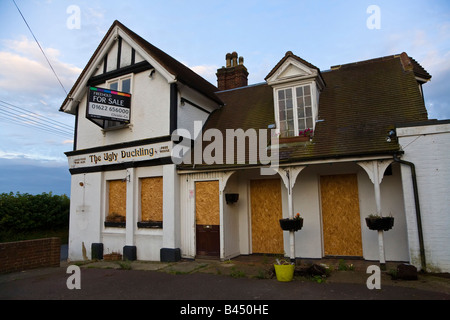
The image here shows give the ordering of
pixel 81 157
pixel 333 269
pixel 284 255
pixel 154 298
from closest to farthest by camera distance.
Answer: pixel 154 298 < pixel 333 269 < pixel 284 255 < pixel 81 157

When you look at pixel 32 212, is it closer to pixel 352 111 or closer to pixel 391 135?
pixel 352 111

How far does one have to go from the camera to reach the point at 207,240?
10.1m

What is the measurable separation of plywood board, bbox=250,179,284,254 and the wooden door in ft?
4.98

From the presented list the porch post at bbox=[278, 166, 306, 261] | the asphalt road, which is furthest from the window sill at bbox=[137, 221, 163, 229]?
the porch post at bbox=[278, 166, 306, 261]

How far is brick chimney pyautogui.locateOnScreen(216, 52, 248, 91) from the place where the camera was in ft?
53.9

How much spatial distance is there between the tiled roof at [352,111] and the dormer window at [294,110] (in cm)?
48

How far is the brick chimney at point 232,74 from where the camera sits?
53.9 feet

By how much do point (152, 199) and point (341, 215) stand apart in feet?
20.8

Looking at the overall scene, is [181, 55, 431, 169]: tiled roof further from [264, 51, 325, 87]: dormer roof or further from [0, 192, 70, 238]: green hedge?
[0, 192, 70, 238]: green hedge

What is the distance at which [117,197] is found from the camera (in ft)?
38.8

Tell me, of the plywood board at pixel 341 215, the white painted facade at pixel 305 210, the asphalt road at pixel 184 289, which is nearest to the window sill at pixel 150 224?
the white painted facade at pixel 305 210
